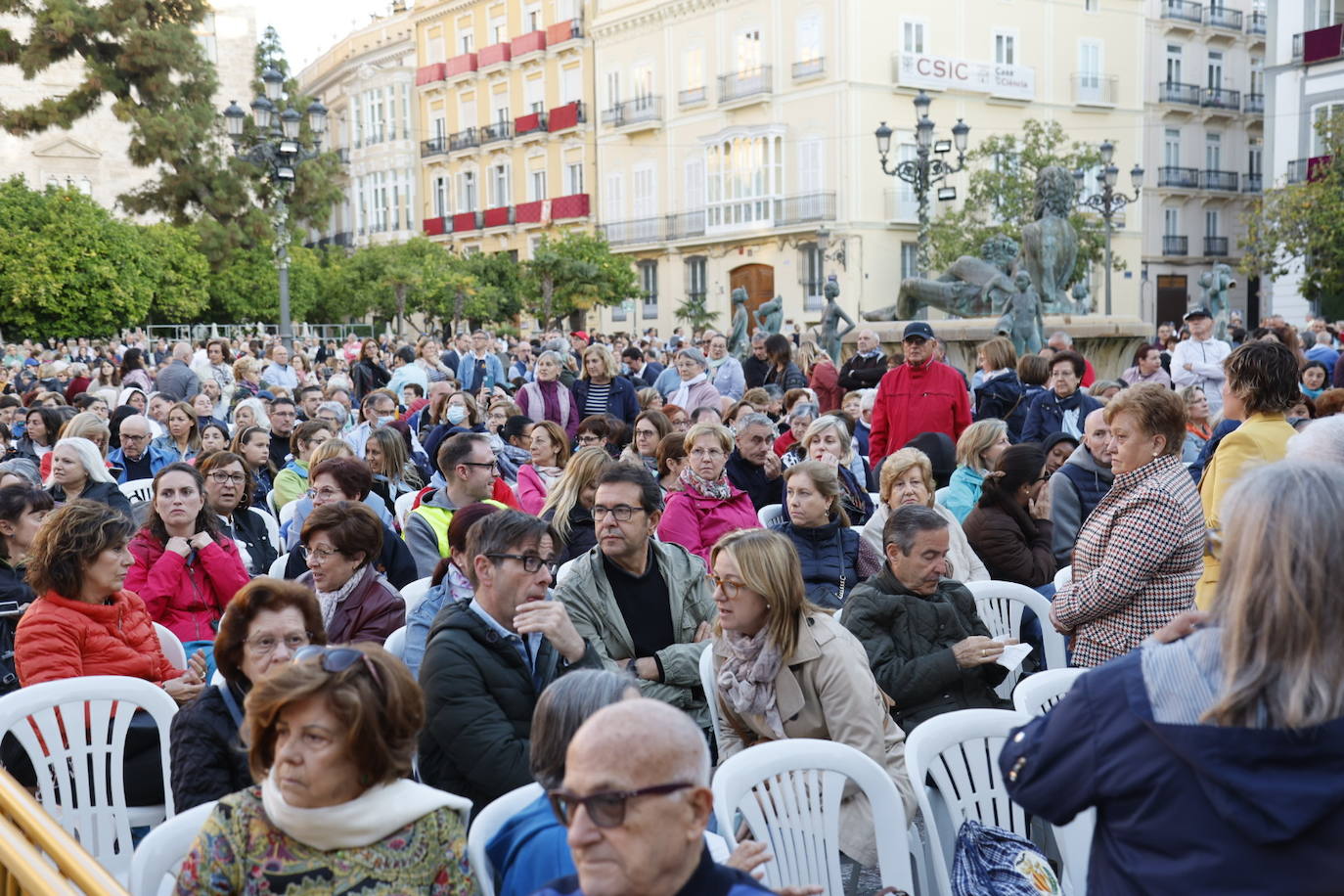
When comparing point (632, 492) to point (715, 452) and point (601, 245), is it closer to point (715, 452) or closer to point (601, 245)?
point (715, 452)

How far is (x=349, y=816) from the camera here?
241cm

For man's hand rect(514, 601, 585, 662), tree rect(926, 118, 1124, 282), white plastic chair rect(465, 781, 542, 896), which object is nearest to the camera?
white plastic chair rect(465, 781, 542, 896)

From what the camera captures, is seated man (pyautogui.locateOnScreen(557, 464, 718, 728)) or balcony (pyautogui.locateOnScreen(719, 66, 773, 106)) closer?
seated man (pyautogui.locateOnScreen(557, 464, 718, 728))

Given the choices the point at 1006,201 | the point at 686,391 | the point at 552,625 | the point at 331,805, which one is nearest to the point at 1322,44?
the point at 1006,201

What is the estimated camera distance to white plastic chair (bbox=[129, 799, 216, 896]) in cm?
272

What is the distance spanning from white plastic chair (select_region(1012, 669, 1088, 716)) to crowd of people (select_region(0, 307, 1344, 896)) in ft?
0.43

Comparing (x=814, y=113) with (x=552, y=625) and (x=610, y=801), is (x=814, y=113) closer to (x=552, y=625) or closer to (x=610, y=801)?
(x=552, y=625)

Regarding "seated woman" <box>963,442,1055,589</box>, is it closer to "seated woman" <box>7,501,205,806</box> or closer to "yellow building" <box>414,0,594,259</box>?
"seated woman" <box>7,501,205,806</box>

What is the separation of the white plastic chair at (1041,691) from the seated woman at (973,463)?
247cm

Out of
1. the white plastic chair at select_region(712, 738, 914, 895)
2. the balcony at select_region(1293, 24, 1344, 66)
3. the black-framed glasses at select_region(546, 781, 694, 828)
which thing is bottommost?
the white plastic chair at select_region(712, 738, 914, 895)

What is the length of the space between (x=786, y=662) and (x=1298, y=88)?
113 feet

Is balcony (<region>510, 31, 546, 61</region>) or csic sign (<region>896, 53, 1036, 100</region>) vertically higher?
balcony (<region>510, 31, 546, 61</region>)

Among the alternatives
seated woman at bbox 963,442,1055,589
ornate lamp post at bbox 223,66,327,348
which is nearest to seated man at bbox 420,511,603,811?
seated woman at bbox 963,442,1055,589

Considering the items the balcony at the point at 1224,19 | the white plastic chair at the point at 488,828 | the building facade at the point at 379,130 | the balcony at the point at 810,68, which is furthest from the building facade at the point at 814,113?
the white plastic chair at the point at 488,828
